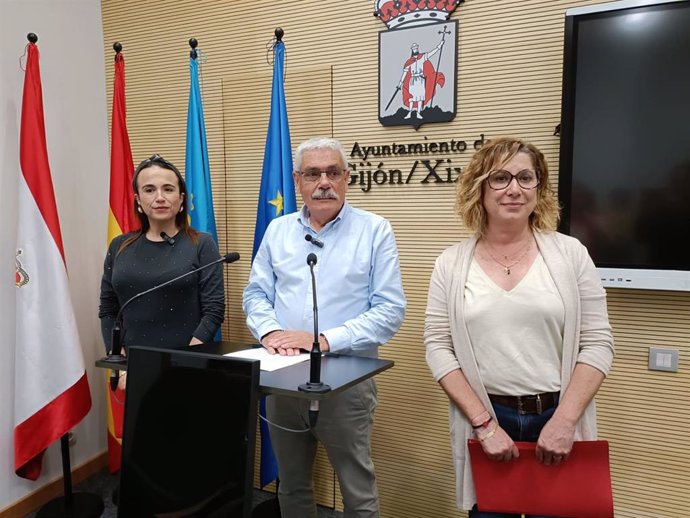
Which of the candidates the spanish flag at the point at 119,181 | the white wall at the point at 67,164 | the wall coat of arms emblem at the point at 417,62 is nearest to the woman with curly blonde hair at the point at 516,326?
the wall coat of arms emblem at the point at 417,62

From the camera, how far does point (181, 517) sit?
118 cm

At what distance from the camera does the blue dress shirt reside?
1720mm

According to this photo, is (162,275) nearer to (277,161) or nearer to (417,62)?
(277,161)

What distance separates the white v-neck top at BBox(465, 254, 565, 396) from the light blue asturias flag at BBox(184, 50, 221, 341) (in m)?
1.64

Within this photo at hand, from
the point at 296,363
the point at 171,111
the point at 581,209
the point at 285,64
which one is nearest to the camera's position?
the point at 296,363

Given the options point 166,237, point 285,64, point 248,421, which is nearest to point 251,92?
point 285,64

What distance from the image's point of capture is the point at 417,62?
2.29m

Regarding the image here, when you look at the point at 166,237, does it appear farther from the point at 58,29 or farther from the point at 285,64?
the point at 58,29

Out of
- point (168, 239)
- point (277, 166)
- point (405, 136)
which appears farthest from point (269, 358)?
point (405, 136)

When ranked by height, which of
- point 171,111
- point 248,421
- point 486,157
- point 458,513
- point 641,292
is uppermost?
point 171,111

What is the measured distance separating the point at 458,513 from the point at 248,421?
168cm

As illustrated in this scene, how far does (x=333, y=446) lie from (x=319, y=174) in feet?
3.00

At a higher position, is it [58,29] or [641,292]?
[58,29]

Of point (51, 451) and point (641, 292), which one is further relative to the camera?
point (51, 451)
